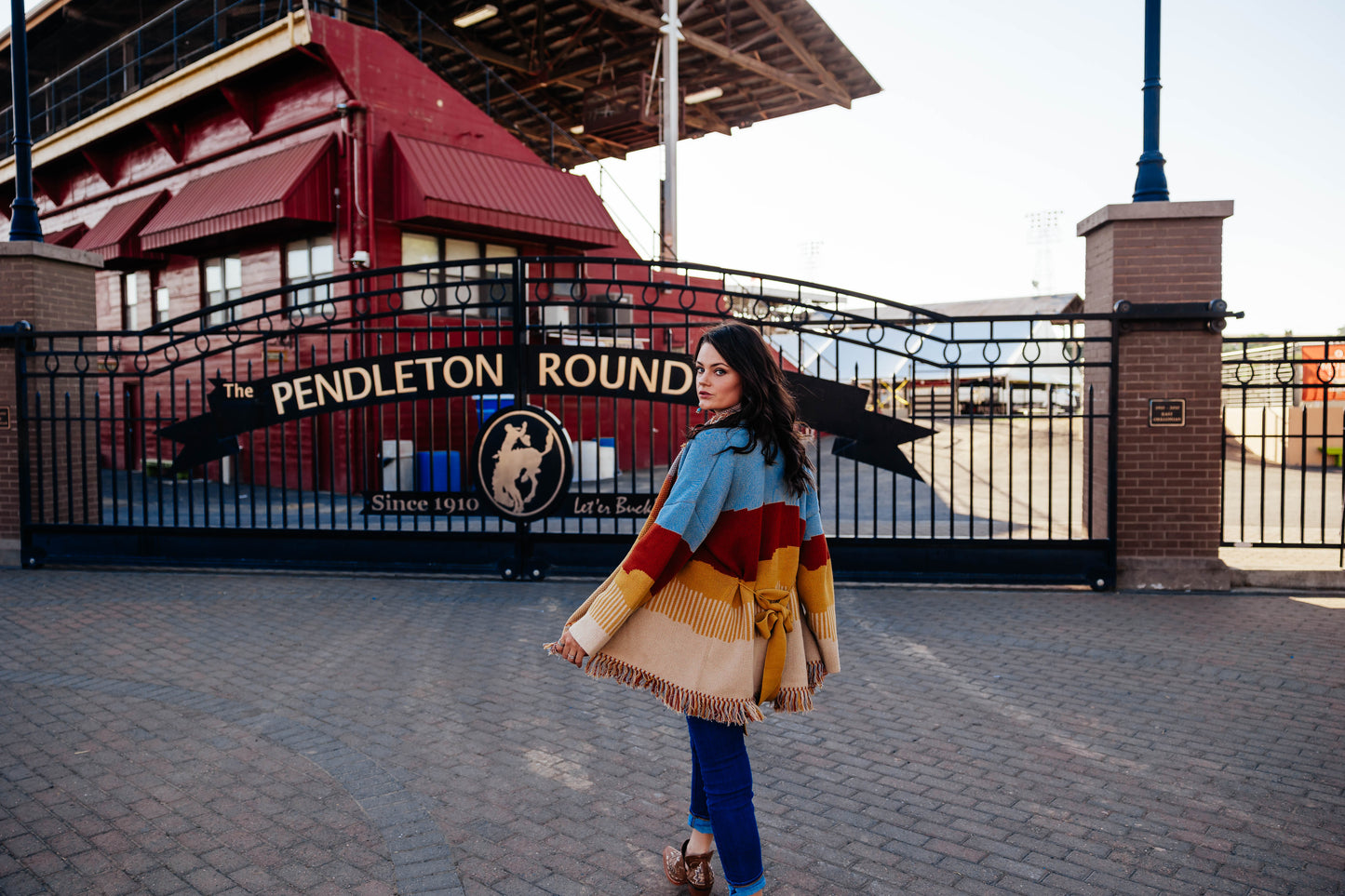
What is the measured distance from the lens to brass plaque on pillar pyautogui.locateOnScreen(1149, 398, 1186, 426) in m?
7.23

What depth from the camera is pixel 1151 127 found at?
747 centimetres

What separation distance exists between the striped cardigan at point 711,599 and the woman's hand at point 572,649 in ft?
0.08

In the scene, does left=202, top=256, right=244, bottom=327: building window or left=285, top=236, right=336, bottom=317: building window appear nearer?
left=285, top=236, right=336, bottom=317: building window

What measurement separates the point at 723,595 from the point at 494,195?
13304 millimetres

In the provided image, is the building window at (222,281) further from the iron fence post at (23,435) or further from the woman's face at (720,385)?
the woman's face at (720,385)

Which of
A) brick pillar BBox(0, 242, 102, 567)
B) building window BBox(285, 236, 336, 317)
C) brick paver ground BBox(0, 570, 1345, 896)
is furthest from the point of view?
building window BBox(285, 236, 336, 317)

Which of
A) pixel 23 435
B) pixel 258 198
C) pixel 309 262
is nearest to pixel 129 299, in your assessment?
pixel 309 262

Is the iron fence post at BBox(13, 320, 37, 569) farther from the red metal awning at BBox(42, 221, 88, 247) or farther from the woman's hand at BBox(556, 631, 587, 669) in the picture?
the red metal awning at BBox(42, 221, 88, 247)

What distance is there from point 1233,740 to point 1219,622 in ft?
8.27

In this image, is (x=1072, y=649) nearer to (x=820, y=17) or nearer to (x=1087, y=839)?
(x=1087, y=839)

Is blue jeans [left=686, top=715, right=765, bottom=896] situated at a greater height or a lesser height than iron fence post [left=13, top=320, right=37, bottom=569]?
lesser

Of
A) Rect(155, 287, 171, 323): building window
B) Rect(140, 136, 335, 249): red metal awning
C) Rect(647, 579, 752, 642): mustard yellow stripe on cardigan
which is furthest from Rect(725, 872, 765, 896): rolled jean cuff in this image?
Rect(155, 287, 171, 323): building window

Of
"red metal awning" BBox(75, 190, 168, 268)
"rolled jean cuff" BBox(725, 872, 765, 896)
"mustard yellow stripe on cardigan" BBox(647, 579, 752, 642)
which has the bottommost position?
"rolled jean cuff" BBox(725, 872, 765, 896)

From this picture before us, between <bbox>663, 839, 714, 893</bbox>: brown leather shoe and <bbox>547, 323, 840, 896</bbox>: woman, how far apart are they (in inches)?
8.3
